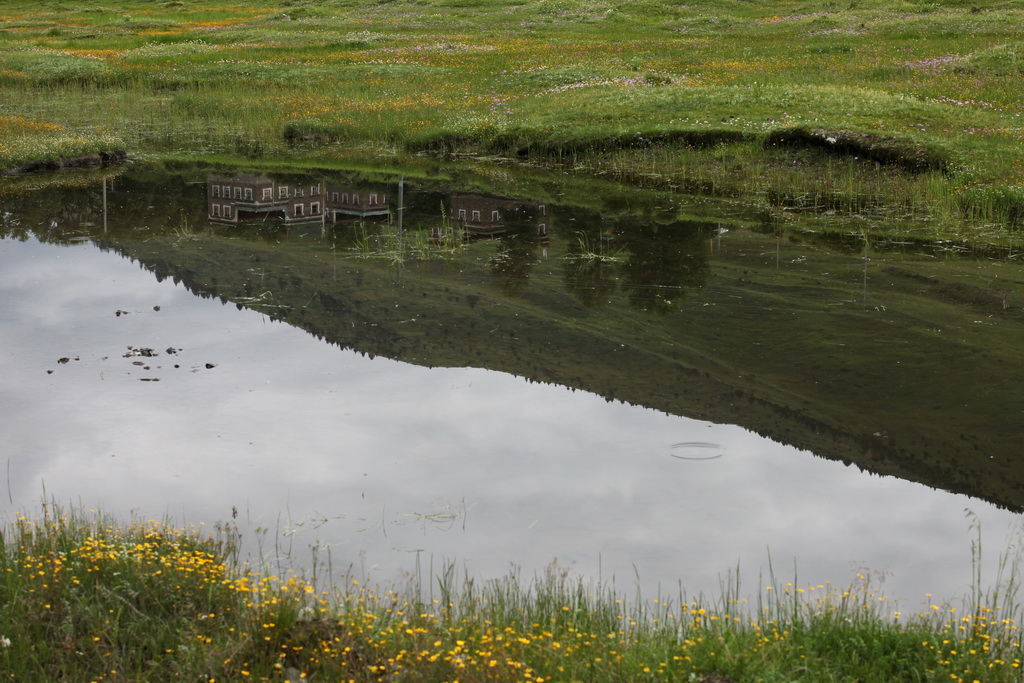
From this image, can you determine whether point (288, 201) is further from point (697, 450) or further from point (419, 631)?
point (419, 631)

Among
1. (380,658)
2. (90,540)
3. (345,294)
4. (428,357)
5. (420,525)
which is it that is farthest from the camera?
(345,294)

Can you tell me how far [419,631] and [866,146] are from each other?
2242 cm

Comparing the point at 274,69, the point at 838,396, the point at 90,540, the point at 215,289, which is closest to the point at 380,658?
the point at 90,540

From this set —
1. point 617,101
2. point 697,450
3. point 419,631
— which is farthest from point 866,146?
point 419,631

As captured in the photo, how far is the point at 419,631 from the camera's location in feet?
22.6

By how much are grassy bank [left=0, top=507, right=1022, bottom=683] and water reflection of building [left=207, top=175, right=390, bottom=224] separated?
16766 mm

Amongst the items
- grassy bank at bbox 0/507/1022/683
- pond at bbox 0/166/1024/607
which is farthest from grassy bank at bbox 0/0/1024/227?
grassy bank at bbox 0/507/1022/683

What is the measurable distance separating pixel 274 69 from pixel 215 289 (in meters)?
34.1

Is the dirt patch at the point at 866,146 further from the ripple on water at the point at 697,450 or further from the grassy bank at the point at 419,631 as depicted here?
→ the grassy bank at the point at 419,631

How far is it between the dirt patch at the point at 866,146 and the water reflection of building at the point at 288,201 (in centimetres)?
1093

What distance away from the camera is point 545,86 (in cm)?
3956

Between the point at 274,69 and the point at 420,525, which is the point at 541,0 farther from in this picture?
the point at 420,525

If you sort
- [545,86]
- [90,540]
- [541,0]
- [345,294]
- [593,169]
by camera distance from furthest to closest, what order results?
1. [541,0]
2. [545,86]
3. [593,169]
4. [345,294]
5. [90,540]

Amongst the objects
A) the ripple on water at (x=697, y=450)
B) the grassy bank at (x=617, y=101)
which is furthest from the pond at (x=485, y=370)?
the grassy bank at (x=617, y=101)
